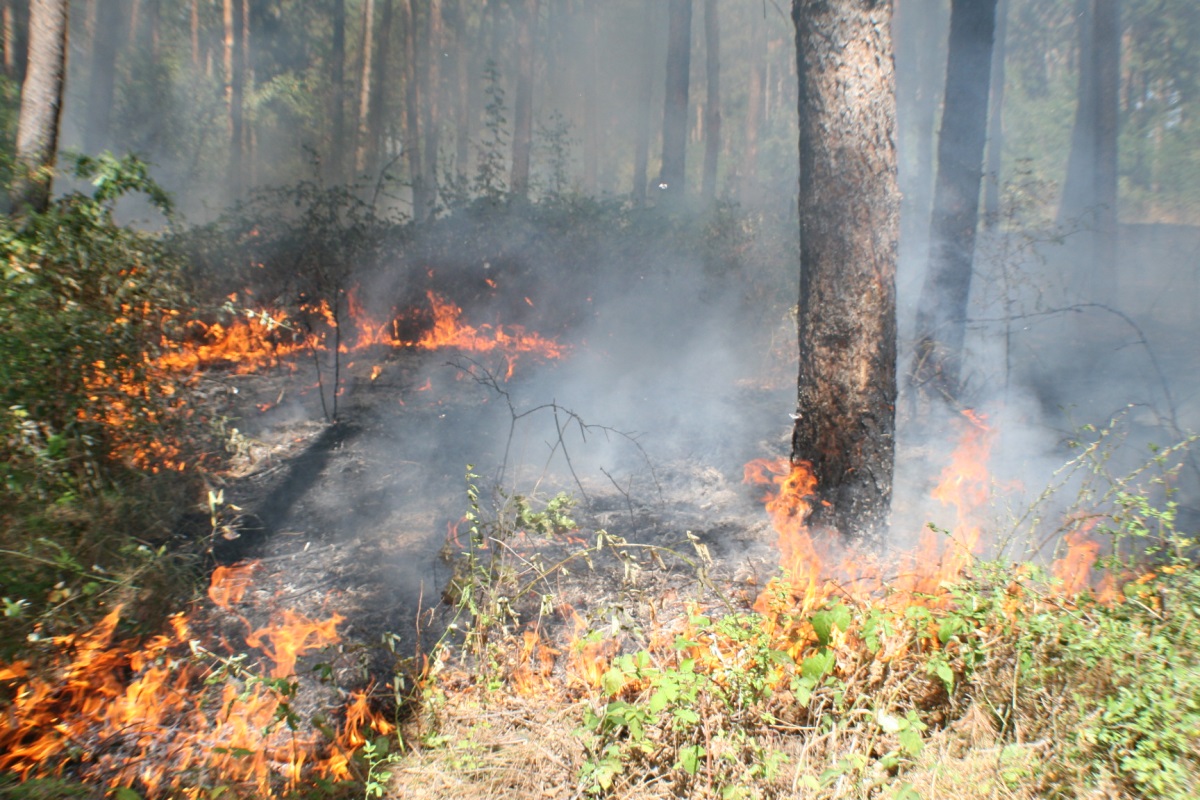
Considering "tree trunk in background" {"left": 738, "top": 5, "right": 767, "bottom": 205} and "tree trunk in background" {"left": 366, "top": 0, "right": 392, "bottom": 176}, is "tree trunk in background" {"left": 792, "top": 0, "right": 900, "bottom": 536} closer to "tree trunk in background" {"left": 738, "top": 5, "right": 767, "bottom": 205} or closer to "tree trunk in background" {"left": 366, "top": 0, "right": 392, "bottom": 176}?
"tree trunk in background" {"left": 366, "top": 0, "right": 392, "bottom": 176}

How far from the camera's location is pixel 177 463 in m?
4.92

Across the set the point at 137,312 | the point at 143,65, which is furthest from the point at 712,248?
the point at 143,65

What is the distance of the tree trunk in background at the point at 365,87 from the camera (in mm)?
21547

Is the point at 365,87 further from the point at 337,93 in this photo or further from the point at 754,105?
the point at 754,105

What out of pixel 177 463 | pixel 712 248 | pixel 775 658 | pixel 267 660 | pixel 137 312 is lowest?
pixel 267 660

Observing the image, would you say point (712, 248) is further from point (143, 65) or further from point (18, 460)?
point (143, 65)

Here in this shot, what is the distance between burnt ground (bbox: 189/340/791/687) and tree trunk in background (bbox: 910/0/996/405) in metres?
1.84

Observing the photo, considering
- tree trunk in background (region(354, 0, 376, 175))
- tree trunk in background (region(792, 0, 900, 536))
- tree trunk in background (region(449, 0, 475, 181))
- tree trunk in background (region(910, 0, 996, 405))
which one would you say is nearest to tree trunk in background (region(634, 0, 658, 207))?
tree trunk in background (region(449, 0, 475, 181))

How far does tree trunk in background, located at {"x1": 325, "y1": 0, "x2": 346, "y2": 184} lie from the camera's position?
1986cm

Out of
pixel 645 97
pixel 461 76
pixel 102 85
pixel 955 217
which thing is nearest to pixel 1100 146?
pixel 955 217

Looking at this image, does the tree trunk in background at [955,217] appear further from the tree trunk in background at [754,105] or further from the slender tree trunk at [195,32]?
the slender tree trunk at [195,32]

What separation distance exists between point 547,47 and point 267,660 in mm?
30854

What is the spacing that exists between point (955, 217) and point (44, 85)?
8.81 metres

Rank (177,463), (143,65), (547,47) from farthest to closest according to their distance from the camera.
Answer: (547,47)
(143,65)
(177,463)
